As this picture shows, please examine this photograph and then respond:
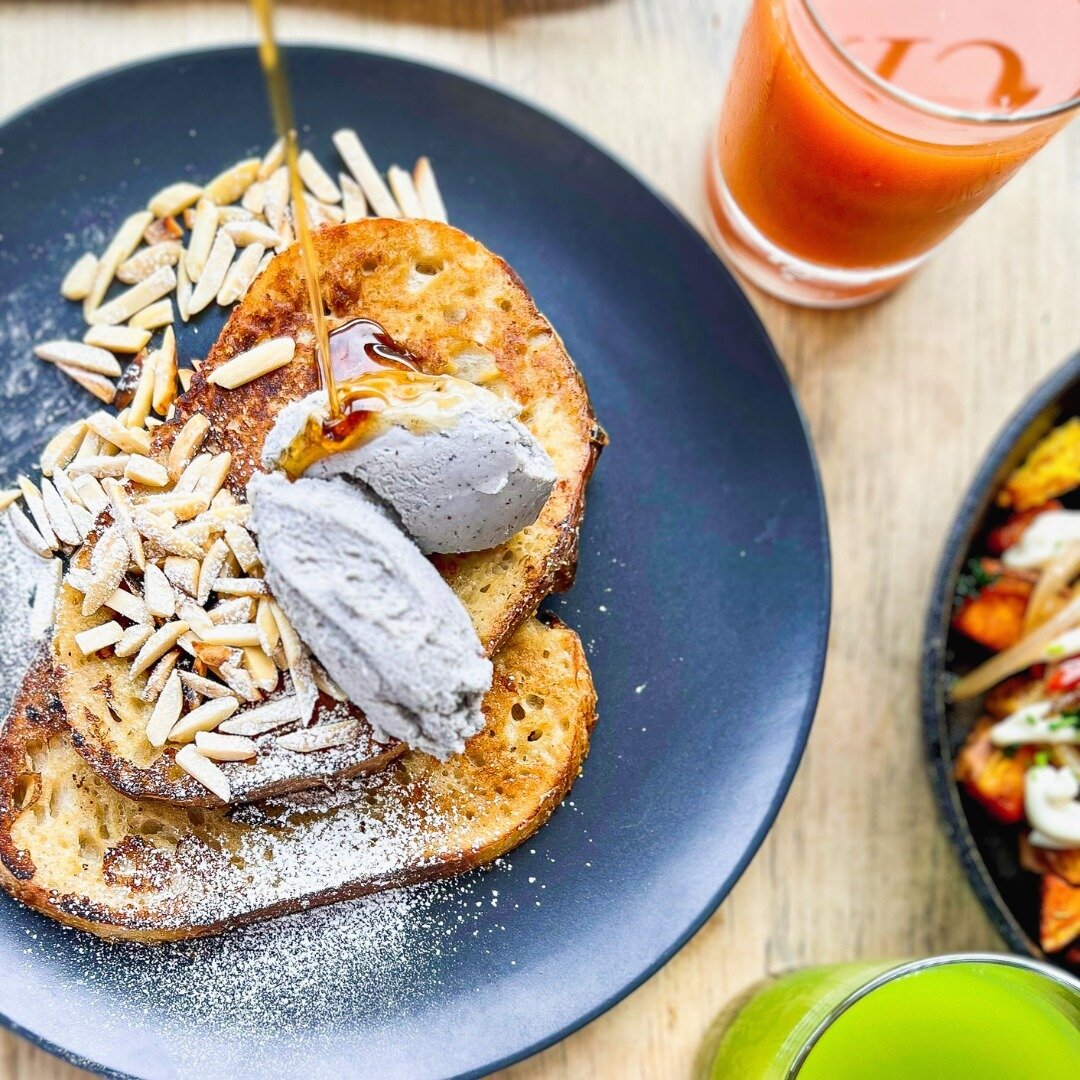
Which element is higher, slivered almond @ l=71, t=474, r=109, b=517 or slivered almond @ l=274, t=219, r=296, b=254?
slivered almond @ l=274, t=219, r=296, b=254

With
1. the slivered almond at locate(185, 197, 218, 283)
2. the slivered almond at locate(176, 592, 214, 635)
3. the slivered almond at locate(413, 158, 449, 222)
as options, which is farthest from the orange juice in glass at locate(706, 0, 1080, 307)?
the slivered almond at locate(176, 592, 214, 635)

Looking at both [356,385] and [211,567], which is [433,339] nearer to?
[356,385]

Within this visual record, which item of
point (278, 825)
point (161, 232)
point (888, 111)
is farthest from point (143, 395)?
point (888, 111)

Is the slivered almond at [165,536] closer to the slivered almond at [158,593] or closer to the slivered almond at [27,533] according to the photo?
the slivered almond at [158,593]

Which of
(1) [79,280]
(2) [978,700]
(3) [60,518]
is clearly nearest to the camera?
(3) [60,518]

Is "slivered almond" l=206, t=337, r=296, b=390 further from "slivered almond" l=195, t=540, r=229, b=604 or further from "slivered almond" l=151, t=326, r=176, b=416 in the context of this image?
"slivered almond" l=195, t=540, r=229, b=604
